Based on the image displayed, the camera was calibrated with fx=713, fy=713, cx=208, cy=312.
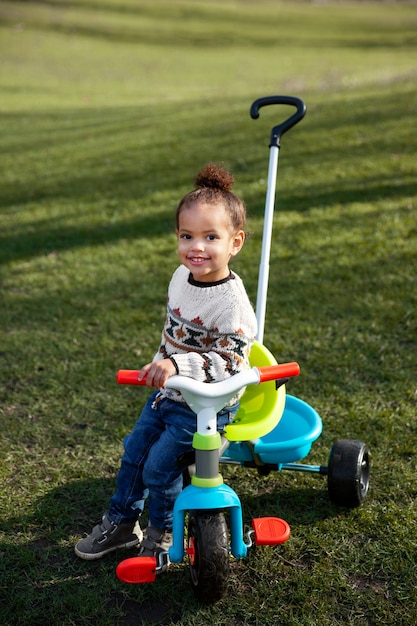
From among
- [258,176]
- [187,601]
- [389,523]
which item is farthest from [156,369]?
[258,176]

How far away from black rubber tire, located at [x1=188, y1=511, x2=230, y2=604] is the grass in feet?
0.54

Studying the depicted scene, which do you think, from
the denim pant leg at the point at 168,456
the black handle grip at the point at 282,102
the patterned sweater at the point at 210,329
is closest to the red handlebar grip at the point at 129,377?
the patterned sweater at the point at 210,329

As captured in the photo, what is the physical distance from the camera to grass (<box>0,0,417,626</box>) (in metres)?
2.59

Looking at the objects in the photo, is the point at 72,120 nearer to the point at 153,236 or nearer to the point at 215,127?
the point at 215,127

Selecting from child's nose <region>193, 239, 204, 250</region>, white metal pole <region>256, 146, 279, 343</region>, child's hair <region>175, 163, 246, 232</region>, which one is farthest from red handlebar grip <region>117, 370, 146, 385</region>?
white metal pole <region>256, 146, 279, 343</region>

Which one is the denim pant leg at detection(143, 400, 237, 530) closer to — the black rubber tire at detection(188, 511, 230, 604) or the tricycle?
the tricycle

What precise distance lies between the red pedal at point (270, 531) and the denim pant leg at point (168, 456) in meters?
0.33

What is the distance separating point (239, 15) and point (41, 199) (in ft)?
112

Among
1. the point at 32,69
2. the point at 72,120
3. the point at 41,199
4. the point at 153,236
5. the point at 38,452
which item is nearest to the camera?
the point at 38,452

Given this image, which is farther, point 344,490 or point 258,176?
point 258,176

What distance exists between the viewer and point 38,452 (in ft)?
11.2

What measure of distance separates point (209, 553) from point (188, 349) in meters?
0.70

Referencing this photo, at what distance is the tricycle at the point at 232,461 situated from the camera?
2.31 meters

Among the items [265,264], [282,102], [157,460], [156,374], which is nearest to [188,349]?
[156,374]
